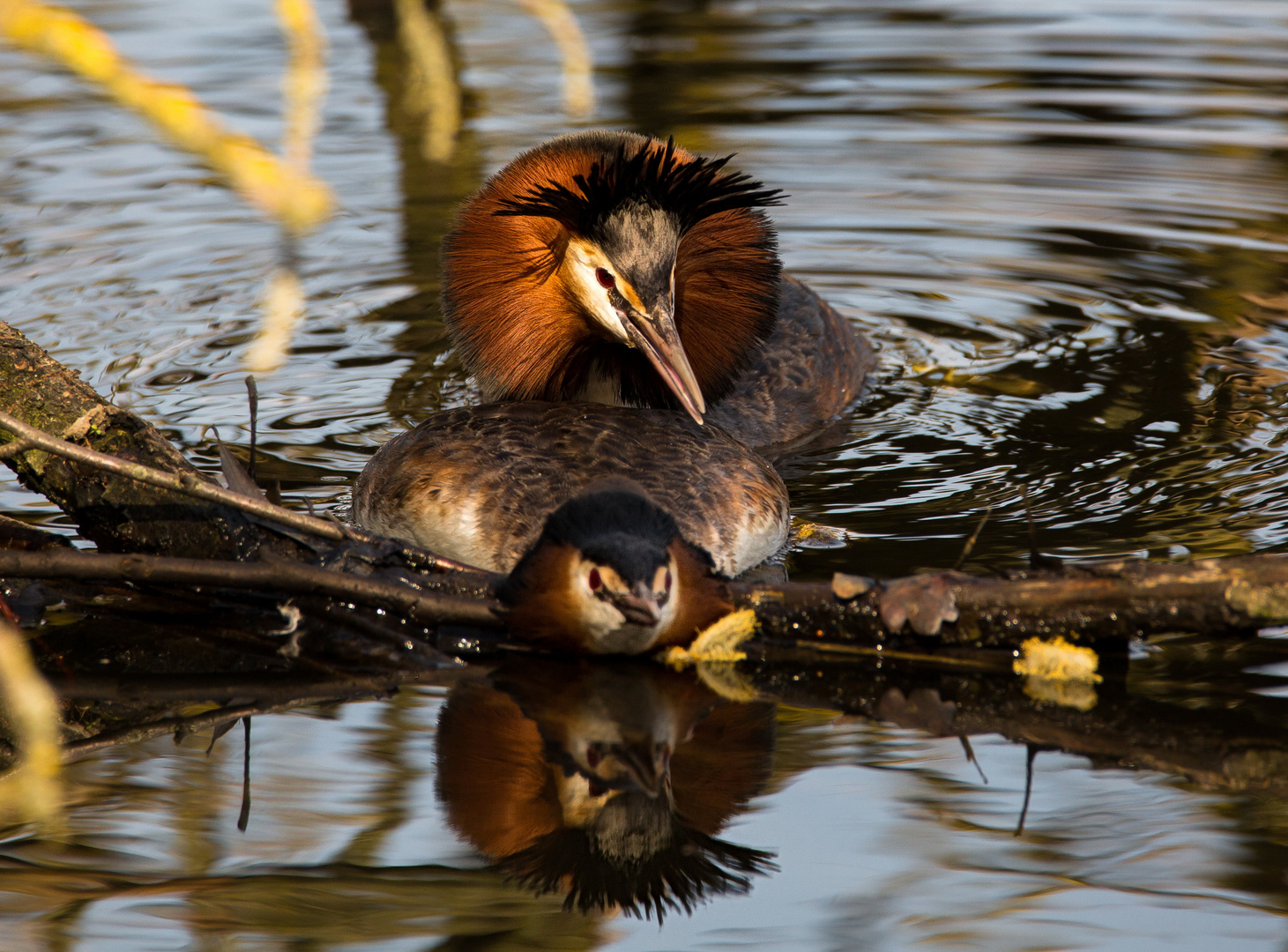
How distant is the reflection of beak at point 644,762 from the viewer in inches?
168

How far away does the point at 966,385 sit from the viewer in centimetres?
821

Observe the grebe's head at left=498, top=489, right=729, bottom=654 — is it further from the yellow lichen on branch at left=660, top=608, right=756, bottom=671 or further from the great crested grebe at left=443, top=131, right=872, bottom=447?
the great crested grebe at left=443, top=131, right=872, bottom=447

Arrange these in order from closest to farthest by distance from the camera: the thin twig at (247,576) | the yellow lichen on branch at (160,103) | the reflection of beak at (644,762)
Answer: the yellow lichen on branch at (160,103)
the reflection of beak at (644,762)
the thin twig at (247,576)

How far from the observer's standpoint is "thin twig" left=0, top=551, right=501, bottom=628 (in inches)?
191

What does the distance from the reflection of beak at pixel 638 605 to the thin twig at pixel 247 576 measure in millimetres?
475

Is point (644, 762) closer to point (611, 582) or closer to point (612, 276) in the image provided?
point (611, 582)

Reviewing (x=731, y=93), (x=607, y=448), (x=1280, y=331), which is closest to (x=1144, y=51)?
(x=731, y=93)

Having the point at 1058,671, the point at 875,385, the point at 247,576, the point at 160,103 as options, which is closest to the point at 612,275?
the point at 247,576

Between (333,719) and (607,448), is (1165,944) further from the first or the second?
(607,448)

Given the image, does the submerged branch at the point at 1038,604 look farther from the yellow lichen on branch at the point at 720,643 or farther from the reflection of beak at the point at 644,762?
the reflection of beak at the point at 644,762

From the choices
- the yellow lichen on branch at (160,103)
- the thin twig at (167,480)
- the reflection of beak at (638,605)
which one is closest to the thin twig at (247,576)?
the thin twig at (167,480)

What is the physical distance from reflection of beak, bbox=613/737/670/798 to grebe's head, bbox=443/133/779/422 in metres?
1.52

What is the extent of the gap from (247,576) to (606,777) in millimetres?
1336


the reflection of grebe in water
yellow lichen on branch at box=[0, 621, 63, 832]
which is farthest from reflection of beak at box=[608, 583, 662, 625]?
yellow lichen on branch at box=[0, 621, 63, 832]
